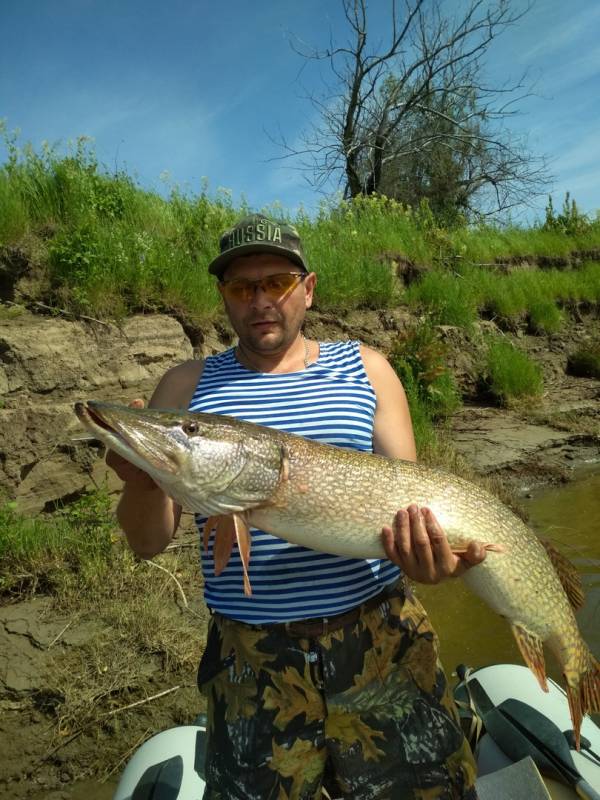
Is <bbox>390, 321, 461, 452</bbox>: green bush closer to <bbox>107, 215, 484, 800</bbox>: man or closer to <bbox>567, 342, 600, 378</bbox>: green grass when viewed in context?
<bbox>567, 342, 600, 378</bbox>: green grass

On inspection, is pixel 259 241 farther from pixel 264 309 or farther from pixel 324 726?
pixel 324 726

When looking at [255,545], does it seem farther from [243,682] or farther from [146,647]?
[146,647]

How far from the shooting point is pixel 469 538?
74.3 inches

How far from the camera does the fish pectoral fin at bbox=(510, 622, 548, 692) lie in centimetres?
196

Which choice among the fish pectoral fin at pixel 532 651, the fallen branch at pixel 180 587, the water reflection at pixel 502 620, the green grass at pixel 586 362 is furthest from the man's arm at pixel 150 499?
the green grass at pixel 586 362

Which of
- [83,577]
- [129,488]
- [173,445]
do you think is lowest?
[83,577]

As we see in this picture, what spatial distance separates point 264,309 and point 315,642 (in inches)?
44.5

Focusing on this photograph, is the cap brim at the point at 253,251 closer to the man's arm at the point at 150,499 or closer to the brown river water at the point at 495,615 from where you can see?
the man's arm at the point at 150,499

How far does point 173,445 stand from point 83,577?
2385mm

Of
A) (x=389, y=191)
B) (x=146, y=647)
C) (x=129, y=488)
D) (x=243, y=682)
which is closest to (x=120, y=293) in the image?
(x=146, y=647)

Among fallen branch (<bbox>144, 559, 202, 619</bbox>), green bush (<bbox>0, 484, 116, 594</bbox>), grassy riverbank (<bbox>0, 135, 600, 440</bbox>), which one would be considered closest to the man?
fallen branch (<bbox>144, 559, 202, 619</bbox>)

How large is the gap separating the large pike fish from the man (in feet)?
0.29

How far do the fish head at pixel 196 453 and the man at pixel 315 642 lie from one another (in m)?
0.17

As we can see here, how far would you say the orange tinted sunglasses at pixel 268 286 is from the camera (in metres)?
2.07
